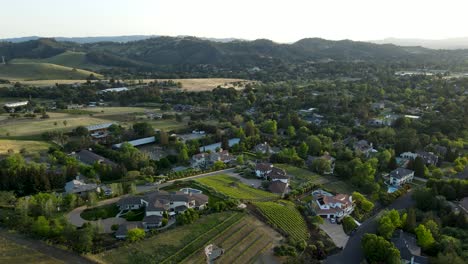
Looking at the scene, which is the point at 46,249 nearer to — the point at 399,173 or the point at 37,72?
the point at 399,173

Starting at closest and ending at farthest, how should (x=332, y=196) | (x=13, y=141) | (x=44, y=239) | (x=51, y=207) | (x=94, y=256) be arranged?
(x=94, y=256), (x=44, y=239), (x=51, y=207), (x=332, y=196), (x=13, y=141)

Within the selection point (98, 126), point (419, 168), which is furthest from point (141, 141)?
point (419, 168)

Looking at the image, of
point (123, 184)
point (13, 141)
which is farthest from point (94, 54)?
point (123, 184)

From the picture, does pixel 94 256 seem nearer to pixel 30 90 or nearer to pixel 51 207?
pixel 51 207

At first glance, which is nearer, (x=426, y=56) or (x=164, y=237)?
(x=164, y=237)

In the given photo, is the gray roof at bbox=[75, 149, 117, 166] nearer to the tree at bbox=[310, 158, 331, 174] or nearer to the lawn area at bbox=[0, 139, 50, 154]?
the lawn area at bbox=[0, 139, 50, 154]

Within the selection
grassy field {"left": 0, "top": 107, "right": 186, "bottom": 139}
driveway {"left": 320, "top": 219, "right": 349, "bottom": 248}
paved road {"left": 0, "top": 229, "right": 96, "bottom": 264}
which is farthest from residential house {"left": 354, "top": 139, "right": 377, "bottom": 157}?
paved road {"left": 0, "top": 229, "right": 96, "bottom": 264}

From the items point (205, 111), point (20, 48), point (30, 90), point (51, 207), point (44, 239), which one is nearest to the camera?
point (44, 239)

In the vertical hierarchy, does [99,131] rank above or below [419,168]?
above
